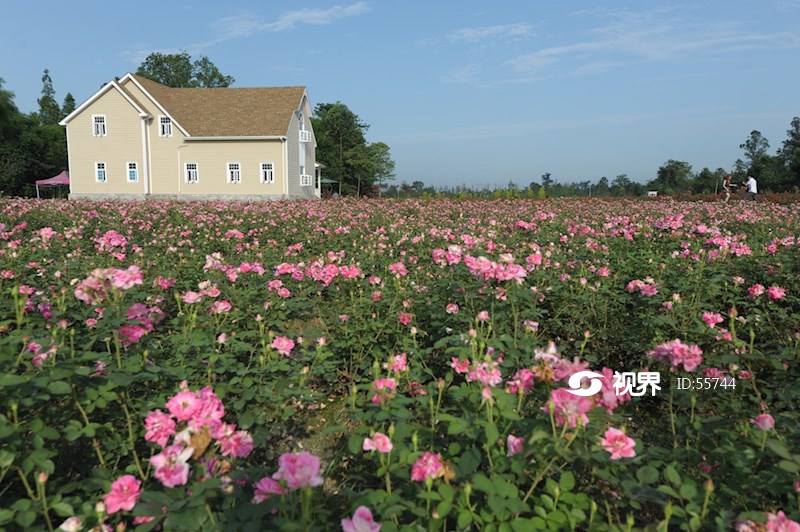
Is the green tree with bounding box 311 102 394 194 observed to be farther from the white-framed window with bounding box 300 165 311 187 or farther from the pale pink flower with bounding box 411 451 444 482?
the pale pink flower with bounding box 411 451 444 482

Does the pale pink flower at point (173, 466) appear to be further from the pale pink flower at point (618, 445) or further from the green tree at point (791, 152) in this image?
the green tree at point (791, 152)

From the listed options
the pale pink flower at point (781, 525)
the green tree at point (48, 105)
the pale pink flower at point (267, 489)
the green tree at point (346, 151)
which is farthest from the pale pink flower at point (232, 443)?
the green tree at point (48, 105)

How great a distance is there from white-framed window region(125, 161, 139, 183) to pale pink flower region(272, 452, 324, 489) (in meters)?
32.4

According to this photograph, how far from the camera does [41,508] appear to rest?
1441 mm

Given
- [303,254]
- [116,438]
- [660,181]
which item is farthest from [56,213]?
[660,181]

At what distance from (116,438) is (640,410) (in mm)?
2917

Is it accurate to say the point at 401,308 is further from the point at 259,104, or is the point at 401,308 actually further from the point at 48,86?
the point at 48,86

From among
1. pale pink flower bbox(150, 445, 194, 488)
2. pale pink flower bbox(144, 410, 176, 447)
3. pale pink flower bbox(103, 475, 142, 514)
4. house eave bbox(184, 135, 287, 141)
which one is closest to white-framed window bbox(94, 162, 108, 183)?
house eave bbox(184, 135, 287, 141)

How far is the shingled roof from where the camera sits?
2856cm

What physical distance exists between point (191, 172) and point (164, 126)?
309 cm

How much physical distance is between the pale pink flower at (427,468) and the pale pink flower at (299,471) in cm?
31

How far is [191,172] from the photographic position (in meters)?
29.0

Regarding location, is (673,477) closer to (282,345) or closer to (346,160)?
(282,345)

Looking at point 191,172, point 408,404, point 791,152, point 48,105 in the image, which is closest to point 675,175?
point 791,152
